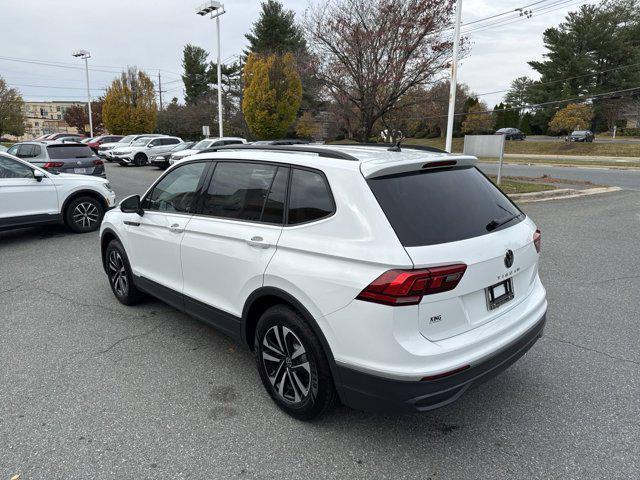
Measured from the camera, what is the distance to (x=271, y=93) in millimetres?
29250

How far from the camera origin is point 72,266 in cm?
659

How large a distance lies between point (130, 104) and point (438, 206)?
145 ft

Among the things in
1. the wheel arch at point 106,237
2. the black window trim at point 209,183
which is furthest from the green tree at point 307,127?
the black window trim at point 209,183

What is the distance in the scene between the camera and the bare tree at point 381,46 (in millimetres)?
15852

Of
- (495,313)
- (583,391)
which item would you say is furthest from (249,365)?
(583,391)

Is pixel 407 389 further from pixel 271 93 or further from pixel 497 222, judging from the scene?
pixel 271 93

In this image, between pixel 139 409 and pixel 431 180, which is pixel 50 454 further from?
pixel 431 180

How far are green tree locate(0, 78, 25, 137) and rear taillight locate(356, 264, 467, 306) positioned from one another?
61.9 m

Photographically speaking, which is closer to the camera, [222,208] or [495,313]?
[495,313]

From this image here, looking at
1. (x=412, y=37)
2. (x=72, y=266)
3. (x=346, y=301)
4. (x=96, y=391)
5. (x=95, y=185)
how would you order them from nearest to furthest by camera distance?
(x=346, y=301) → (x=96, y=391) → (x=72, y=266) → (x=95, y=185) → (x=412, y=37)

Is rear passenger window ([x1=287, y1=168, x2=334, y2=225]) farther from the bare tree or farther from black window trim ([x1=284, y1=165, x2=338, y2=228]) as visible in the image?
the bare tree

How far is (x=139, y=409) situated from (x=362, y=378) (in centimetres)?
162

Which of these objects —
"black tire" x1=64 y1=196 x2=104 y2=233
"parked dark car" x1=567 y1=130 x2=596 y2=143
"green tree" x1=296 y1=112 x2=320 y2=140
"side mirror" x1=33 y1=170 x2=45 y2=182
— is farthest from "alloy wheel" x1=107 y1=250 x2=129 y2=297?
Answer: "parked dark car" x1=567 y1=130 x2=596 y2=143

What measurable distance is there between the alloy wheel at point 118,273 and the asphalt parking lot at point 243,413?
10.0 inches
